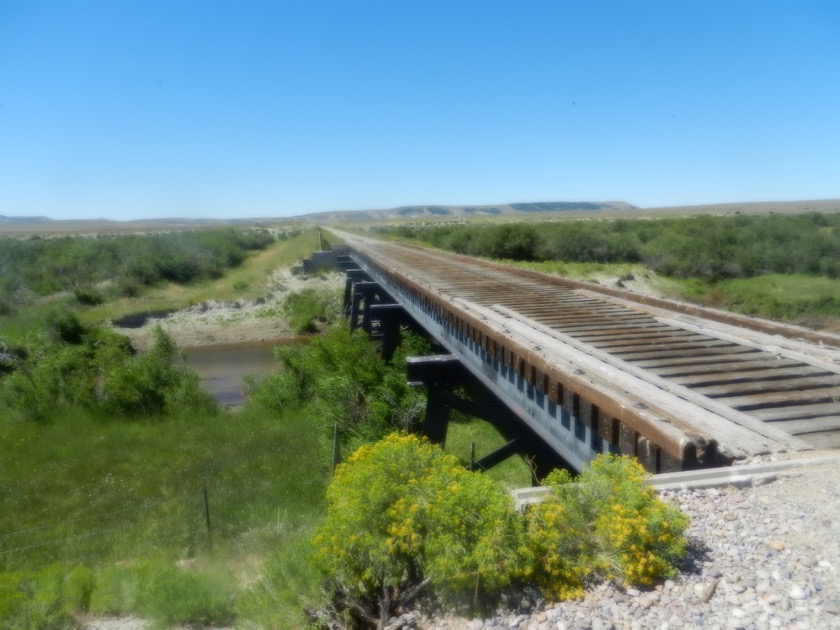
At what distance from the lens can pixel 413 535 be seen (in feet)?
10.2

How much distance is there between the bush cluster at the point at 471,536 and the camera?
2.86m

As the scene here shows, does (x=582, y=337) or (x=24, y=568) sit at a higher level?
(x=582, y=337)

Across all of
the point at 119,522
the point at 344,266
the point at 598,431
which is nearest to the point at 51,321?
the point at 344,266

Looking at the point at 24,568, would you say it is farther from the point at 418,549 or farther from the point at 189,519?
the point at 418,549

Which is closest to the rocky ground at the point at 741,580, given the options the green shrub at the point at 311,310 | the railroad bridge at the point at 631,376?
the railroad bridge at the point at 631,376

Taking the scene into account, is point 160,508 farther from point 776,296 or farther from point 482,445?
point 776,296

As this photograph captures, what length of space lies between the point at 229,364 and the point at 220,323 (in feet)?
23.9

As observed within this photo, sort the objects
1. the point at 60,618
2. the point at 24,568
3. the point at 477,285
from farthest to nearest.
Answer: the point at 477,285 < the point at 24,568 < the point at 60,618

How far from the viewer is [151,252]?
1953 inches

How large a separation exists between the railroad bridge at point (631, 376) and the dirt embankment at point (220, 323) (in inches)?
981

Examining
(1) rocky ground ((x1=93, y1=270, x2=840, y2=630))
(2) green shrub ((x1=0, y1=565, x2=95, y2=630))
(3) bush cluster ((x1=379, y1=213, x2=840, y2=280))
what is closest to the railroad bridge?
(1) rocky ground ((x1=93, y1=270, x2=840, y2=630))

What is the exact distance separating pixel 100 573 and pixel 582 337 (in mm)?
6514

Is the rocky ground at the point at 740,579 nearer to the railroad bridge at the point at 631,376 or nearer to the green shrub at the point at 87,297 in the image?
the railroad bridge at the point at 631,376

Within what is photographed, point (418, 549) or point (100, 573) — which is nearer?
point (418, 549)
